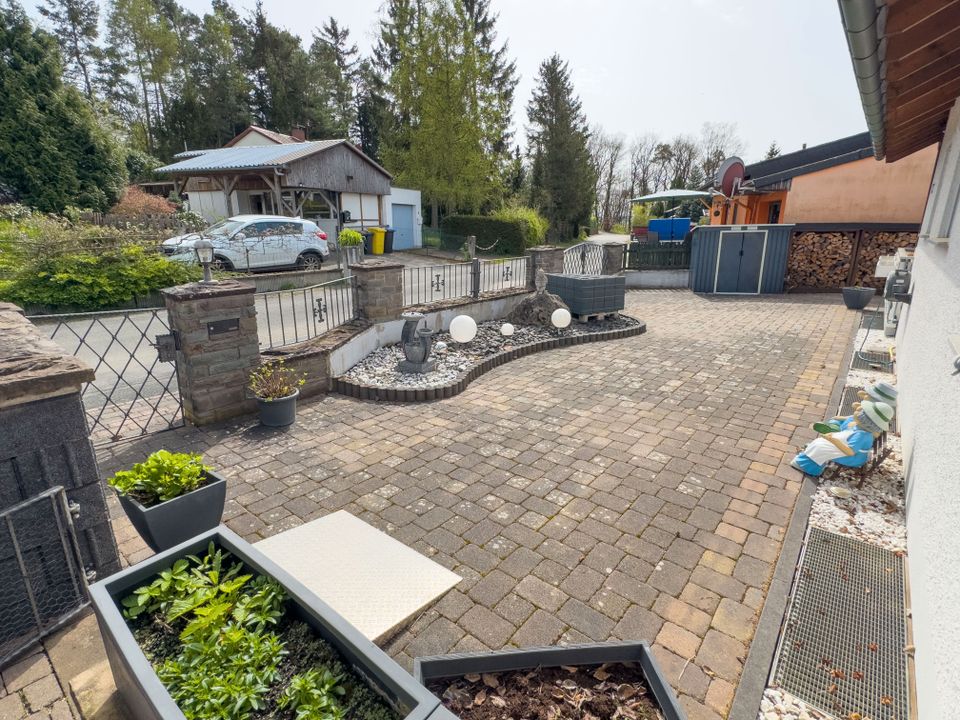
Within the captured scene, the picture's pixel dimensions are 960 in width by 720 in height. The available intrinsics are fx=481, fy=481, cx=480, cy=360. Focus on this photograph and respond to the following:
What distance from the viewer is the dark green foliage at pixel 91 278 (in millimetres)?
9664

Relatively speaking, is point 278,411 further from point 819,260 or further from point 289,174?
point 289,174

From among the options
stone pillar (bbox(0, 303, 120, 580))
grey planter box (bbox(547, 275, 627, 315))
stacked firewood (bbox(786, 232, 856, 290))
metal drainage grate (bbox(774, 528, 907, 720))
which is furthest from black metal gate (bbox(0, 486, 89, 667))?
stacked firewood (bbox(786, 232, 856, 290))

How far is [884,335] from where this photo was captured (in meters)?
9.00

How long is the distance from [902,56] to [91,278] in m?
A: 12.9

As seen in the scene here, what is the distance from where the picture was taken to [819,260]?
13.7 metres

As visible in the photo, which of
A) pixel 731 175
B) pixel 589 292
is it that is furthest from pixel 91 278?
pixel 731 175

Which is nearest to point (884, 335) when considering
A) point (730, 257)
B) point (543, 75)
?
point (730, 257)

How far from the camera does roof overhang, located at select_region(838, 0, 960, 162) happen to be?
230cm

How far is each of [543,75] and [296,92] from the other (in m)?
17.5

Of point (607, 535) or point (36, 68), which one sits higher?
point (36, 68)

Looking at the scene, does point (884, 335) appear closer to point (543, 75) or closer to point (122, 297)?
point (122, 297)

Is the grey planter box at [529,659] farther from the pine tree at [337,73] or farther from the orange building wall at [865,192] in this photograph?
the pine tree at [337,73]

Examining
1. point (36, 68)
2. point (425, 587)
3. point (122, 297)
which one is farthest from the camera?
point (36, 68)

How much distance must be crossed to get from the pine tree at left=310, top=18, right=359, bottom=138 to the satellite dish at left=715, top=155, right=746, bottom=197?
29.0 m
